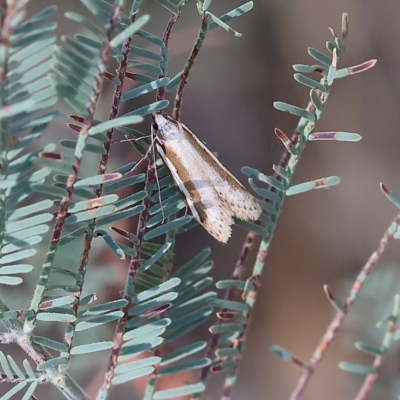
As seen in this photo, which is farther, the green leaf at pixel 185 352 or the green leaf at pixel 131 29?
the green leaf at pixel 185 352

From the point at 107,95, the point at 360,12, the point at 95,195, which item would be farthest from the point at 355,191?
the point at 95,195

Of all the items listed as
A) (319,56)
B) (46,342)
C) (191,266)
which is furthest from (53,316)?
(319,56)

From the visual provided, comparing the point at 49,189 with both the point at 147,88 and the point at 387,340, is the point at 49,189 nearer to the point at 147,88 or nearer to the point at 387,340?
the point at 147,88

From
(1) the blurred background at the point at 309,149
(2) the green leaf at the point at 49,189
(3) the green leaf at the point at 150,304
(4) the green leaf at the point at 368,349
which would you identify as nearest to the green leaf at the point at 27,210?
(2) the green leaf at the point at 49,189

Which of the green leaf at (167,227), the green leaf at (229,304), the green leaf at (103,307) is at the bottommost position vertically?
the green leaf at (103,307)

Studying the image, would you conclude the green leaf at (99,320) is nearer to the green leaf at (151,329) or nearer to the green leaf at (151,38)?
the green leaf at (151,329)

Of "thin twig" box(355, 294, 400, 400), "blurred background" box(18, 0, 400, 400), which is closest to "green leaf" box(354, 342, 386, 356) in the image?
"thin twig" box(355, 294, 400, 400)

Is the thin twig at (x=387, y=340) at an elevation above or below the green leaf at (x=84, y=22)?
below

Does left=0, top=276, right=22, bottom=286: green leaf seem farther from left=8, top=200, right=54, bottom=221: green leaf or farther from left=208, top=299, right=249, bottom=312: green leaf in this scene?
left=208, top=299, right=249, bottom=312: green leaf
